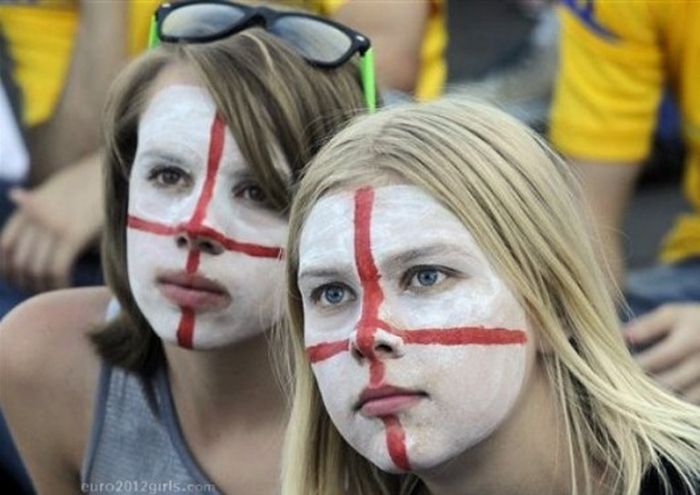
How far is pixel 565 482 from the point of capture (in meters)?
2.32

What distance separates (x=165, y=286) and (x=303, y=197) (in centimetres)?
38

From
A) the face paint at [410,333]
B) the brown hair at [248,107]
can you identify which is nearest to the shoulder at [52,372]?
the brown hair at [248,107]

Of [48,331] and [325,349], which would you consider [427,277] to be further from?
[48,331]

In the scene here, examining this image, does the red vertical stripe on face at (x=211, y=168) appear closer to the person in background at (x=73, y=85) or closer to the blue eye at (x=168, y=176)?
the blue eye at (x=168, y=176)

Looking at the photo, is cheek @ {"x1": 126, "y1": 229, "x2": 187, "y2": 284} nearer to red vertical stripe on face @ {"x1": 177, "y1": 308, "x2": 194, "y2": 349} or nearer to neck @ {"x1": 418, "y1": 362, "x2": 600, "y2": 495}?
red vertical stripe on face @ {"x1": 177, "y1": 308, "x2": 194, "y2": 349}

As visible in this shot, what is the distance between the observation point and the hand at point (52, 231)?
353 cm

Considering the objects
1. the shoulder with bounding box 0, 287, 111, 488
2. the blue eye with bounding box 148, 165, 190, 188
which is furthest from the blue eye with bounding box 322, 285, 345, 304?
the shoulder with bounding box 0, 287, 111, 488

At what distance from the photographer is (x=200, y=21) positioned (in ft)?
9.30

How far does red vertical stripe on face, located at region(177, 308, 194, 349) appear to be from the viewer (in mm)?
2676

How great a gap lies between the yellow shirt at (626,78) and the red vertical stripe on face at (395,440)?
4.87 ft

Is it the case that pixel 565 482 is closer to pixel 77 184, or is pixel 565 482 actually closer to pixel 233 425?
pixel 233 425

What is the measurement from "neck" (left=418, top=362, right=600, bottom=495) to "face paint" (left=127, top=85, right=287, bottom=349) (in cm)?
45

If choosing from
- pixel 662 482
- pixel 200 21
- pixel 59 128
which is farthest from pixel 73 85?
pixel 662 482

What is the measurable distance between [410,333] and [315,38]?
70 centimetres
